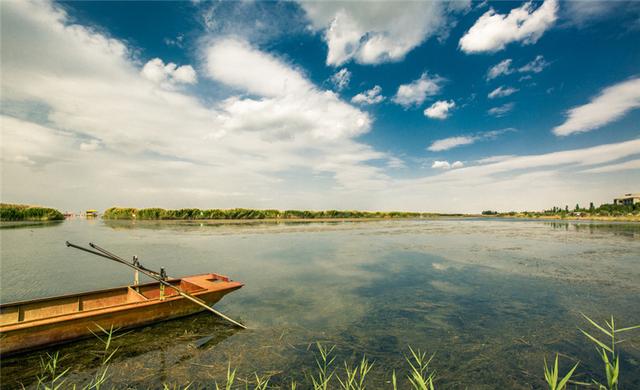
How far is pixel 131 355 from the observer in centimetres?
712

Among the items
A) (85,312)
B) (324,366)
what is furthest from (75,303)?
(324,366)

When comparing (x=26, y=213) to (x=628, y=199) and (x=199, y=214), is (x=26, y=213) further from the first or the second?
(x=628, y=199)

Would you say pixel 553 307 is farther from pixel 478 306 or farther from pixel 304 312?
pixel 304 312

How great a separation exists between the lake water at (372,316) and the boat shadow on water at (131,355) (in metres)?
0.04

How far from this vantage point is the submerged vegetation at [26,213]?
2237 inches

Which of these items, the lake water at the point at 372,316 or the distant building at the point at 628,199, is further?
the distant building at the point at 628,199

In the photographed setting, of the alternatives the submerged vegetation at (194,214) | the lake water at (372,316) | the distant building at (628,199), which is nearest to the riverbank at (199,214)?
the submerged vegetation at (194,214)

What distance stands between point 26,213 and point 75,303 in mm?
75643

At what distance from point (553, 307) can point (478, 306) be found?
2.70 m

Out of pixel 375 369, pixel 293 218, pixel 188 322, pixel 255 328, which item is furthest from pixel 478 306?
pixel 293 218

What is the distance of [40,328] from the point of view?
670 centimetres

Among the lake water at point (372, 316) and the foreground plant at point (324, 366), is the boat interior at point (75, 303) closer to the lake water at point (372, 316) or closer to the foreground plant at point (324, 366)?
the lake water at point (372, 316)

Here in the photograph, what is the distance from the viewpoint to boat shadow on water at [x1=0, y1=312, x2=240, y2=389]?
20.2 feet

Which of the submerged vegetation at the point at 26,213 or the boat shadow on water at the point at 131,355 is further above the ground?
the submerged vegetation at the point at 26,213
